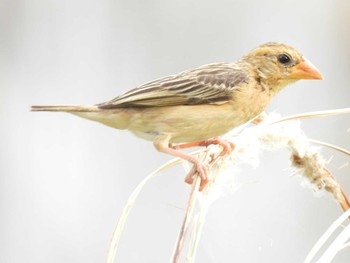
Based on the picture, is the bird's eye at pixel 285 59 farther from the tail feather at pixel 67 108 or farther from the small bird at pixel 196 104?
the tail feather at pixel 67 108

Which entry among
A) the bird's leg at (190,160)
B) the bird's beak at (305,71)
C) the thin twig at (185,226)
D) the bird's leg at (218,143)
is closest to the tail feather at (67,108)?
the bird's leg at (190,160)

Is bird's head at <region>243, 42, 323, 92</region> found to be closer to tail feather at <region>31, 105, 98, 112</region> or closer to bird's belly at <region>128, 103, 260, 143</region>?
bird's belly at <region>128, 103, 260, 143</region>

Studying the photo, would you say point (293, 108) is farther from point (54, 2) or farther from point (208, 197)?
point (208, 197)

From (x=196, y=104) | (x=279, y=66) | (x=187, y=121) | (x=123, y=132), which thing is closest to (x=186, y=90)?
(x=196, y=104)

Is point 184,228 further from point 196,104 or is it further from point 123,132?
point 123,132

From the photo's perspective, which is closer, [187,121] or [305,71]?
[187,121]

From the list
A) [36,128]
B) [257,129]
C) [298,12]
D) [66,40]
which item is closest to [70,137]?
[36,128]

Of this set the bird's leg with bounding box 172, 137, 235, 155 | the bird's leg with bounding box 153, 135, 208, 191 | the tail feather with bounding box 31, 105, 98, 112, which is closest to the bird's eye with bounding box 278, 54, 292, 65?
the bird's leg with bounding box 172, 137, 235, 155
